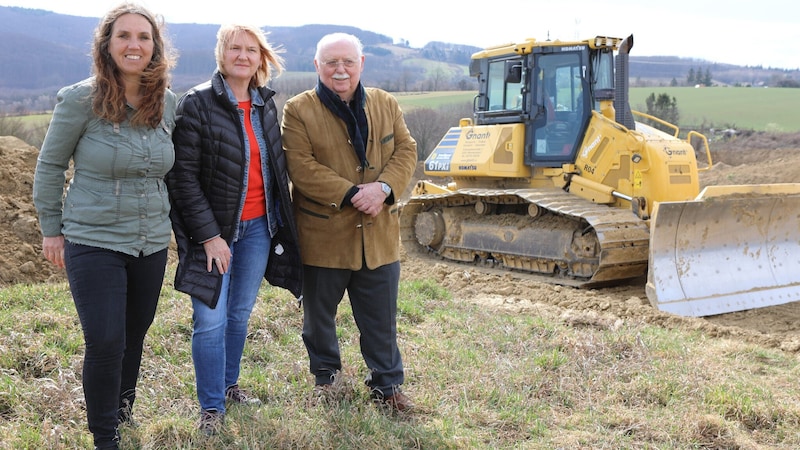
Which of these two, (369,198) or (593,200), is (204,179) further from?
(593,200)

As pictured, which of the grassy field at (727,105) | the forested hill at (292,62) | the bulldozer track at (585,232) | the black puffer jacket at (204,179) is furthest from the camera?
the forested hill at (292,62)

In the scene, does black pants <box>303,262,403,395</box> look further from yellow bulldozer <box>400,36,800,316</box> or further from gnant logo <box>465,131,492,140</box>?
gnant logo <box>465,131,492,140</box>

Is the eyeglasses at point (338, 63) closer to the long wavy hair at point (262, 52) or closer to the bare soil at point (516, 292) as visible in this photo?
the long wavy hair at point (262, 52)

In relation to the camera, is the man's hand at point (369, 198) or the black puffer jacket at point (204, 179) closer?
the black puffer jacket at point (204, 179)

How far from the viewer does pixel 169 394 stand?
406 cm

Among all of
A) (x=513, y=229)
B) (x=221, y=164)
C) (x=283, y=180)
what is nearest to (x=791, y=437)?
(x=283, y=180)

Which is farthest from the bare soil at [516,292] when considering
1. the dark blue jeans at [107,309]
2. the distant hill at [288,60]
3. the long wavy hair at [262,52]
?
the distant hill at [288,60]

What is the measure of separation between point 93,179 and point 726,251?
6635mm

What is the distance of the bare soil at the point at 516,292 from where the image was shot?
6.60 meters

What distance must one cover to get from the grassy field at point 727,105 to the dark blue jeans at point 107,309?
105ft

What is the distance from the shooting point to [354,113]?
3.97 metres

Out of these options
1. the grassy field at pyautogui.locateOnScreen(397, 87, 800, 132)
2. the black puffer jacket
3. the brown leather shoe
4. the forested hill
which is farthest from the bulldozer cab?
the forested hill

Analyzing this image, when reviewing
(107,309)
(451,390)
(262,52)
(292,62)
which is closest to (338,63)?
(262,52)

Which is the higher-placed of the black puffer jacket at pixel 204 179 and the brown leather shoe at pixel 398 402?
the black puffer jacket at pixel 204 179
